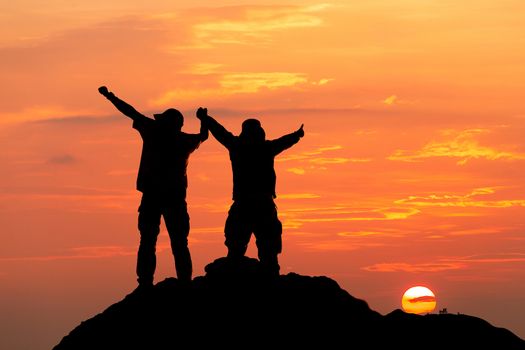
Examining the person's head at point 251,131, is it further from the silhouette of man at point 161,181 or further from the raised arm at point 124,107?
the raised arm at point 124,107

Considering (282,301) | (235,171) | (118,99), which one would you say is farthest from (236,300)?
(118,99)

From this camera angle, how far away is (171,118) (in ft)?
120

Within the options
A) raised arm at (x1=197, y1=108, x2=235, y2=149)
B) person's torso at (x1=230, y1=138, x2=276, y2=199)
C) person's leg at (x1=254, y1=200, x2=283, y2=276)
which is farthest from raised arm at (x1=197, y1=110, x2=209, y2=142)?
person's leg at (x1=254, y1=200, x2=283, y2=276)

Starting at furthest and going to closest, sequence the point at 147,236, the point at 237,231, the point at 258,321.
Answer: the point at 237,231, the point at 147,236, the point at 258,321

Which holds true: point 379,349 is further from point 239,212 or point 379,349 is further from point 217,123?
point 217,123

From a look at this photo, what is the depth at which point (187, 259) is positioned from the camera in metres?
36.8

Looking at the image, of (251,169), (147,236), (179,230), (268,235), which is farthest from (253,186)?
(147,236)

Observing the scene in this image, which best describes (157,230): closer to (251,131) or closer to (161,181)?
(161,181)

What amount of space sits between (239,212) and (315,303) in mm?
3296

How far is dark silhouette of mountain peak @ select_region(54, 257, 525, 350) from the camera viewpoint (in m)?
35.4

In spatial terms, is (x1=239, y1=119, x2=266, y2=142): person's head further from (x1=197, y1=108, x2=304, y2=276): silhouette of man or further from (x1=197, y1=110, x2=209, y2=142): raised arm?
(x1=197, y1=110, x2=209, y2=142): raised arm

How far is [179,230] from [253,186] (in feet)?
7.84

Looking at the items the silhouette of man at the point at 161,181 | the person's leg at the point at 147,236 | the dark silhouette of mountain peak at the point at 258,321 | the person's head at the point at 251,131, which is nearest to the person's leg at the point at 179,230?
the silhouette of man at the point at 161,181

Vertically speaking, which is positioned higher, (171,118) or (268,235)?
(171,118)
